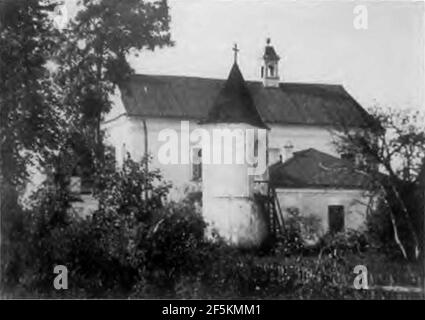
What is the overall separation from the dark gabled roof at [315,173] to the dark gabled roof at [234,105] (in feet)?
0.73

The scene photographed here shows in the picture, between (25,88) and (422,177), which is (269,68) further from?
(25,88)

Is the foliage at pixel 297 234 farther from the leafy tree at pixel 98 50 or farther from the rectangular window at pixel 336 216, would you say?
the leafy tree at pixel 98 50

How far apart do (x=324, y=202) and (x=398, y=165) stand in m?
0.39

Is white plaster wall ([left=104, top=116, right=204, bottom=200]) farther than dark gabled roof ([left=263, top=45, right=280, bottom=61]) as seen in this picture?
No

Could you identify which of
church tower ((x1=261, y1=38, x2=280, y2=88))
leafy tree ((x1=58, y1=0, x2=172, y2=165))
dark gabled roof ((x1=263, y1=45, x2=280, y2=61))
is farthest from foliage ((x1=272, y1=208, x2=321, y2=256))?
leafy tree ((x1=58, y1=0, x2=172, y2=165))

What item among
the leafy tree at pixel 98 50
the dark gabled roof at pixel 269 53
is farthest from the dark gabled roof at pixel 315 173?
the leafy tree at pixel 98 50

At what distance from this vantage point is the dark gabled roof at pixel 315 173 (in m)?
4.17

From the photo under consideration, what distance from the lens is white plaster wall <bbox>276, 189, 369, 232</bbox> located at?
4148mm

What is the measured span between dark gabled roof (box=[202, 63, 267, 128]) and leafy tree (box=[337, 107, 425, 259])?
1.41 feet

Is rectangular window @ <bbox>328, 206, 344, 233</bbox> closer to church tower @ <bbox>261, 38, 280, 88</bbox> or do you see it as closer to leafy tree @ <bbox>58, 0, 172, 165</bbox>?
church tower @ <bbox>261, 38, 280, 88</bbox>

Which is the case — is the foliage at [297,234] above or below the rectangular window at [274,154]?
below
